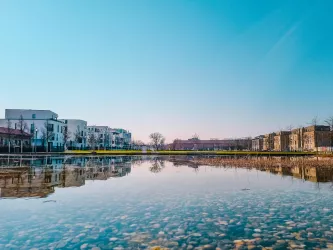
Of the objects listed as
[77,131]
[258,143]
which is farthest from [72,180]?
[258,143]

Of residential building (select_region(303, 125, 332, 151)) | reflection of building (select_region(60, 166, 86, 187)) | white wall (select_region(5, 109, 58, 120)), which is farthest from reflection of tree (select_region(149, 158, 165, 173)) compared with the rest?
residential building (select_region(303, 125, 332, 151))

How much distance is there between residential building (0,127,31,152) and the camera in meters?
A: 60.8

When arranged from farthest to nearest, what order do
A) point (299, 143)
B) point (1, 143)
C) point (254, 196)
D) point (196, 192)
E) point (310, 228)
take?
point (299, 143) → point (1, 143) → point (196, 192) → point (254, 196) → point (310, 228)

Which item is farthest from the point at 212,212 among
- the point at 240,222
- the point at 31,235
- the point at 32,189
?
the point at 32,189

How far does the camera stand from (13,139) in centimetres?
6506

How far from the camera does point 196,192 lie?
13.6 metres

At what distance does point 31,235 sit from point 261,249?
18.6 feet

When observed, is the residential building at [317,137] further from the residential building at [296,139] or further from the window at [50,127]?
the window at [50,127]

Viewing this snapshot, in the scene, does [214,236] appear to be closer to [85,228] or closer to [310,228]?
[310,228]

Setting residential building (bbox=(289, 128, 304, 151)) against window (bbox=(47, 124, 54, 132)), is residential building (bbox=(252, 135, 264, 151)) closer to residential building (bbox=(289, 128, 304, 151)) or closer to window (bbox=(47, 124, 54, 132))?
residential building (bbox=(289, 128, 304, 151))

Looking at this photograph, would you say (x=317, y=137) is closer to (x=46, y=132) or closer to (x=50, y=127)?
(x=50, y=127)

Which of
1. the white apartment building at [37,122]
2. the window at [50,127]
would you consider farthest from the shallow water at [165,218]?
the white apartment building at [37,122]

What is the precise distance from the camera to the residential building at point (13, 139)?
60.8 m

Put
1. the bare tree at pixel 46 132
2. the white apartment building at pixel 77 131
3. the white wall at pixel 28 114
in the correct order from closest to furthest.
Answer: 1. the bare tree at pixel 46 132
2. the white wall at pixel 28 114
3. the white apartment building at pixel 77 131
